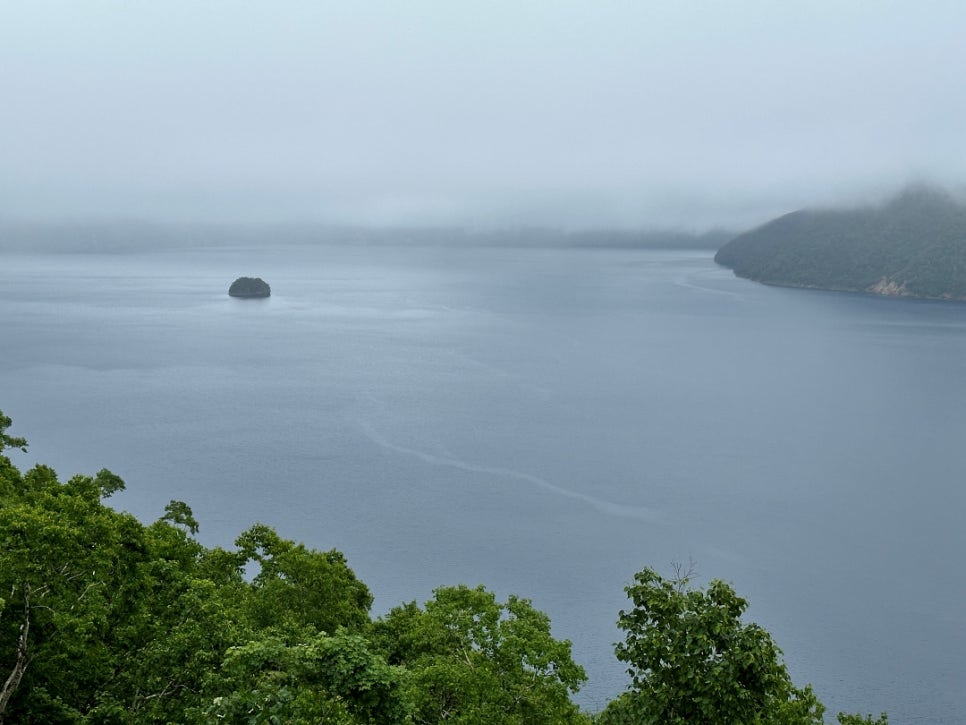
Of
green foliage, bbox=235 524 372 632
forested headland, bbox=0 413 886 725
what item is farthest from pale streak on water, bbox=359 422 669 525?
forested headland, bbox=0 413 886 725

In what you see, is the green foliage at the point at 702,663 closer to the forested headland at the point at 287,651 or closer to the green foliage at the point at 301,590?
the forested headland at the point at 287,651

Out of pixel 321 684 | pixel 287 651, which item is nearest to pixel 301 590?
pixel 287 651

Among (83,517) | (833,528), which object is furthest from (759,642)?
(833,528)

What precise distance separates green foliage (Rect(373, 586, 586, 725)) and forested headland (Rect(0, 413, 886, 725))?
0.24 feet

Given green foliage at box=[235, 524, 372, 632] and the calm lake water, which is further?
the calm lake water

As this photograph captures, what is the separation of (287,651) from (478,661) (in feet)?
31.8

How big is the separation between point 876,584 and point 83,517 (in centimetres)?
7241

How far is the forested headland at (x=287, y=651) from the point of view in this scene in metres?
19.7

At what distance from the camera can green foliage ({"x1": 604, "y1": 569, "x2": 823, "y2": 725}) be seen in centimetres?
2097

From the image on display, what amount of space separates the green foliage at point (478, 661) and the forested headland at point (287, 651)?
72 mm

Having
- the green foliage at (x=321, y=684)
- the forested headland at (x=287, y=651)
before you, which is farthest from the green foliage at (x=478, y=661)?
the green foliage at (x=321, y=684)

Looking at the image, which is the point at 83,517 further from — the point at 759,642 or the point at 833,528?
the point at 833,528

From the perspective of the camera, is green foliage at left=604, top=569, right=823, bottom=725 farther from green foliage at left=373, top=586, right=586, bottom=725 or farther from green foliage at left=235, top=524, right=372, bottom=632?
green foliage at left=235, top=524, right=372, bottom=632

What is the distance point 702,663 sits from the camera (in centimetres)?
2189
